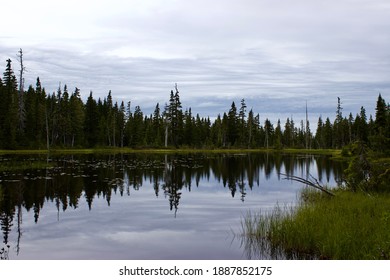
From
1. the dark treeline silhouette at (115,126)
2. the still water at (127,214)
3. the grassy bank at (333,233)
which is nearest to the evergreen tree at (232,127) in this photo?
the dark treeline silhouette at (115,126)

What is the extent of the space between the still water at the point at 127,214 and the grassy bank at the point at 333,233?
1.17 m

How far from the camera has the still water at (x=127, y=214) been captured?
1295 cm

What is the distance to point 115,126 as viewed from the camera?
361 ft

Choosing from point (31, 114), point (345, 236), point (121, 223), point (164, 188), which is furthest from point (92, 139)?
point (345, 236)

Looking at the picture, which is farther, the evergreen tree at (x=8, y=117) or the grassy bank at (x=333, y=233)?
the evergreen tree at (x=8, y=117)

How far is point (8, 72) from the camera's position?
89938mm

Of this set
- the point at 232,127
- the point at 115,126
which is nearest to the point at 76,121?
the point at 115,126

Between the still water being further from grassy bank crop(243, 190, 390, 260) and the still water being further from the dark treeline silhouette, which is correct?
the dark treeline silhouette

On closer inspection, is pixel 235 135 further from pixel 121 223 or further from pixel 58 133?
pixel 121 223

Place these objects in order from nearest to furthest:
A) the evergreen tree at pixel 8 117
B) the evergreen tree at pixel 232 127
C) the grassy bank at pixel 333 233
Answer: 1. the grassy bank at pixel 333 233
2. the evergreen tree at pixel 8 117
3. the evergreen tree at pixel 232 127

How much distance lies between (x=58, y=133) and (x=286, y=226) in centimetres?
9383

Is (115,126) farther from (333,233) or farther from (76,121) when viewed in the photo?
(333,233)

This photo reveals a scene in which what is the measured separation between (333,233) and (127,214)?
1061 cm

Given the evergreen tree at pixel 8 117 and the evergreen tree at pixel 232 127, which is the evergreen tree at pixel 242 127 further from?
the evergreen tree at pixel 8 117
